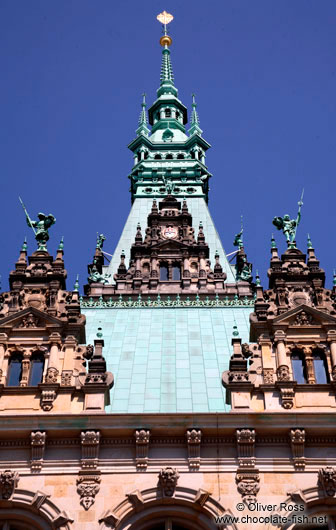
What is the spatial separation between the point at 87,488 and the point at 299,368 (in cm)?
692

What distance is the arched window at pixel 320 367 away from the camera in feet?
80.9

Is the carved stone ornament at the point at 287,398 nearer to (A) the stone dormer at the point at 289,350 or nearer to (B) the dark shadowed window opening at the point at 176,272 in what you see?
(A) the stone dormer at the point at 289,350

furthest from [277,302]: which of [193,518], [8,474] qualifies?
[8,474]

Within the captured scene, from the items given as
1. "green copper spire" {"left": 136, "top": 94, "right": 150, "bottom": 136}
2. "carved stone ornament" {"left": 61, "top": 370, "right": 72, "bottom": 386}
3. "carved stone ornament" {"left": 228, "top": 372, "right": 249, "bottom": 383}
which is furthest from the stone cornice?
"green copper spire" {"left": 136, "top": 94, "right": 150, "bottom": 136}

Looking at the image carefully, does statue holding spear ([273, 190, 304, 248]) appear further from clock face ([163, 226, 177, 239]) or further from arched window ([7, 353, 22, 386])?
clock face ([163, 226, 177, 239])

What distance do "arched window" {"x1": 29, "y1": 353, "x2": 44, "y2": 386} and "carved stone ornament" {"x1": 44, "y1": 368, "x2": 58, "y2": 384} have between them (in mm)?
623

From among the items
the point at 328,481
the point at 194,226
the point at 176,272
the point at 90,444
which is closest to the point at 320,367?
the point at 328,481

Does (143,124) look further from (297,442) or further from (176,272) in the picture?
(297,442)

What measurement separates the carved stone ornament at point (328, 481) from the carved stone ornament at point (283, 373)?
288cm

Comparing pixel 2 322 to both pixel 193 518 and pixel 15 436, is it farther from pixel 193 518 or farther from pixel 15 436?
pixel 193 518

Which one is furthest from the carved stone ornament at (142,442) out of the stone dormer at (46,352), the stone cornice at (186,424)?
the stone dormer at (46,352)

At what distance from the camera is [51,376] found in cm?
2425

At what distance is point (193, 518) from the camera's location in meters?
21.5

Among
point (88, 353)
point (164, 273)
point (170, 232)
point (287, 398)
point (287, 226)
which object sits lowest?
point (287, 398)
